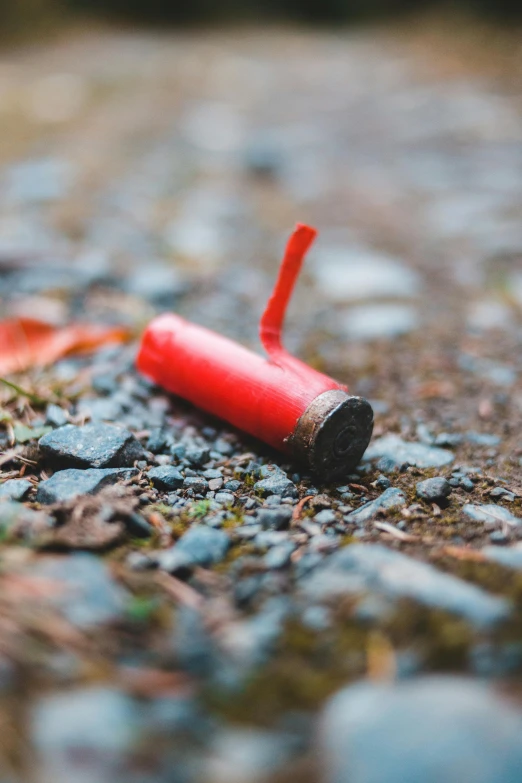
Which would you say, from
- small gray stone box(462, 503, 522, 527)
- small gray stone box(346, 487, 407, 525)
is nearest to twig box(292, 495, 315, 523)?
small gray stone box(346, 487, 407, 525)

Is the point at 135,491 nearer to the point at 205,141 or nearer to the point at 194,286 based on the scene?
the point at 194,286

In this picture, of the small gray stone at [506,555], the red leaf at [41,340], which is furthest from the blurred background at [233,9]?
the small gray stone at [506,555]

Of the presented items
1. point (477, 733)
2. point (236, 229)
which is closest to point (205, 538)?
point (477, 733)

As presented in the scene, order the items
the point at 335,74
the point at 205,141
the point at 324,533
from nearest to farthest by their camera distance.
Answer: the point at 324,533
the point at 205,141
the point at 335,74

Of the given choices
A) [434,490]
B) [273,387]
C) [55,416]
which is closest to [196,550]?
[273,387]

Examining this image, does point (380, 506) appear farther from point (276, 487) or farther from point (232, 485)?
point (232, 485)
